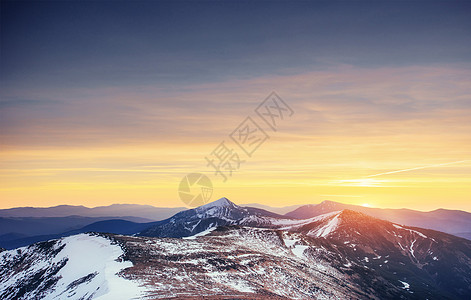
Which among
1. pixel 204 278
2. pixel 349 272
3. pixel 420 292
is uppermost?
pixel 204 278

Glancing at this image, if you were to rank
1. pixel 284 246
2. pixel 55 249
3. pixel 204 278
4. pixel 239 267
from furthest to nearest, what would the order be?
pixel 284 246, pixel 55 249, pixel 239 267, pixel 204 278

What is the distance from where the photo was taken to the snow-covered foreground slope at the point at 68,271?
6209 cm

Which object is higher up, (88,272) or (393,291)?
(88,272)

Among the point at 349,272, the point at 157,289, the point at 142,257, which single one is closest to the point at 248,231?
the point at 349,272

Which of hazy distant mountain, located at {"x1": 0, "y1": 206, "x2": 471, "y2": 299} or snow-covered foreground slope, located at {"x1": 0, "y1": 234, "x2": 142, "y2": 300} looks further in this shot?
hazy distant mountain, located at {"x1": 0, "y1": 206, "x2": 471, "y2": 299}

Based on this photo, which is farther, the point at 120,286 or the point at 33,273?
the point at 33,273

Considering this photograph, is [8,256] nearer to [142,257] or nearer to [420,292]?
[142,257]

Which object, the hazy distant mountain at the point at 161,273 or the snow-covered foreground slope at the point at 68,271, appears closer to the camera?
the snow-covered foreground slope at the point at 68,271

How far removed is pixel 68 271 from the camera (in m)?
87.6

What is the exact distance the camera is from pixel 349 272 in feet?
465

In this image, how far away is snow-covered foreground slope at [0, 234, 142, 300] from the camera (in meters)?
62.1

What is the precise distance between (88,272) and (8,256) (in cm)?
6156

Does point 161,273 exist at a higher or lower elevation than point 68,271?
higher

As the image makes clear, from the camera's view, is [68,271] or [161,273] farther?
[68,271]
